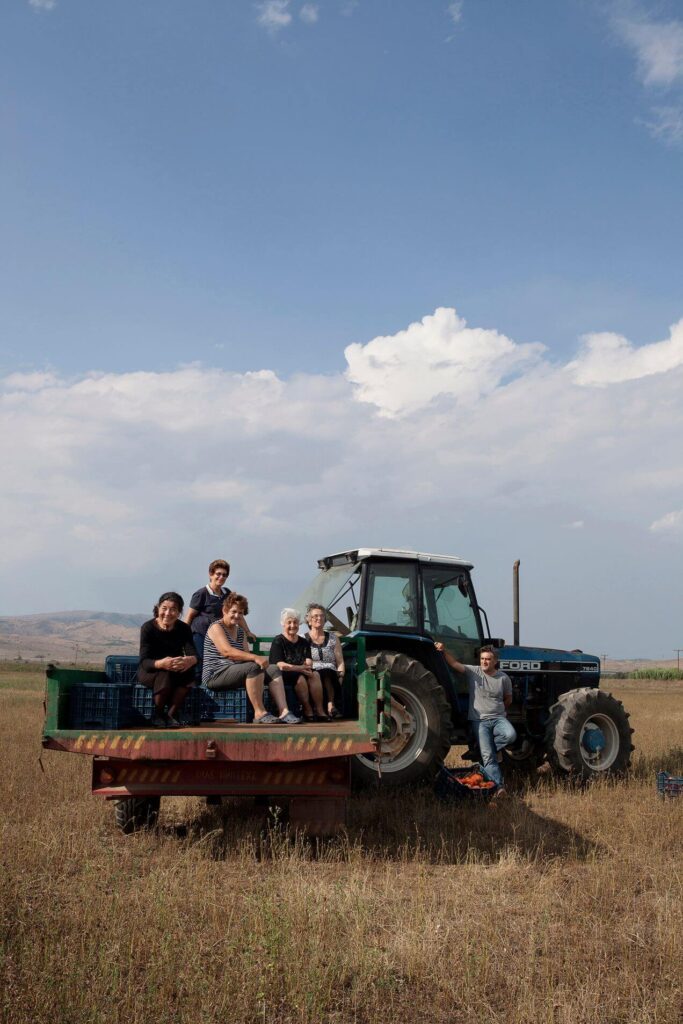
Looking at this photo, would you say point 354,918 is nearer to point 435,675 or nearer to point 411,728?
point 411,728

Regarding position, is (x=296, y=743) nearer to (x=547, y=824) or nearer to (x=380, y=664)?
(x=380, y=664)

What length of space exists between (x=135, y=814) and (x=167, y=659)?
4.68 ft

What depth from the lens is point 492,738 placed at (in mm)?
8344

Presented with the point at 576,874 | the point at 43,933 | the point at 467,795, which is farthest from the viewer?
the point at 467,795

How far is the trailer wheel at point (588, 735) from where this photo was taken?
30.8ft

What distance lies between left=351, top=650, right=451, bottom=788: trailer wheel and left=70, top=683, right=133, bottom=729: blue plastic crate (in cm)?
232

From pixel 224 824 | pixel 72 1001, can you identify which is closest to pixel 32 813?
pixel 224 824

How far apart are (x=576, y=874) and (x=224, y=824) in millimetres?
2984

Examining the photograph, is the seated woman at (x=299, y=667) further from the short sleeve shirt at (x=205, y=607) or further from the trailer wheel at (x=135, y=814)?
the trailer wheel at (x=135, y=814)

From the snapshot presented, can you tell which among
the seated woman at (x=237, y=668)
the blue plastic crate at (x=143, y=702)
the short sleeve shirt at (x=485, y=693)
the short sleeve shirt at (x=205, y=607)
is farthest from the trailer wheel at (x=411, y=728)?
the blue plastic crate at (x=143, y=702)

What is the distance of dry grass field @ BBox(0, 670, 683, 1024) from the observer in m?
3.75

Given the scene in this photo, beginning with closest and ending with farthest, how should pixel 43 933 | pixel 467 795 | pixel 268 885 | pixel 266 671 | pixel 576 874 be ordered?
pixel 43 933 → pixel 268 885 → pixel 576 874 → pixel 266 671 → pixel 467 795

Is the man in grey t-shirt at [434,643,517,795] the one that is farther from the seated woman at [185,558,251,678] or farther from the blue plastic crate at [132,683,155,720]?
the blue plastic crate at [132,683,155,720]

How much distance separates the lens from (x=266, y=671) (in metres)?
7.17
